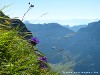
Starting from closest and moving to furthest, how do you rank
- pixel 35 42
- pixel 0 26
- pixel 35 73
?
pixel 35 73 < pixel 0 26 < pixel 35 42

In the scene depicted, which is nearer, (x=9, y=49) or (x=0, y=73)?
(x=0, y=73)

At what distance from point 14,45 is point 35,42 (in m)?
1.05

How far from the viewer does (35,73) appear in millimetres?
3977

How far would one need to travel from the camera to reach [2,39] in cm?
348

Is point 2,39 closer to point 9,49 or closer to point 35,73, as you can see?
point 9,49

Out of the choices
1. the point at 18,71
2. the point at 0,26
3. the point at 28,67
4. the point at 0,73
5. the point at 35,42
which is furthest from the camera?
the point at 35,42

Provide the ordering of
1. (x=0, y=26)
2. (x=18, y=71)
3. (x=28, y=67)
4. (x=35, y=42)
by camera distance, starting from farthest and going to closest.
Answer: (x=35, y=42) < (x=0, y=26) < (x=28, y=67) < (x=18, y=71)

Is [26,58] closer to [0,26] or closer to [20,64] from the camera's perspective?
[20,64]

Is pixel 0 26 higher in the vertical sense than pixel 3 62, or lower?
higher

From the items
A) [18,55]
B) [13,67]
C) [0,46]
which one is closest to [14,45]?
[18,55]

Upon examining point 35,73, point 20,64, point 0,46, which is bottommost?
point 35,73

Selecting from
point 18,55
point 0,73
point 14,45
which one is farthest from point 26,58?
point 0,73

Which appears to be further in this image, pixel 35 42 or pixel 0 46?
pixel 35 42

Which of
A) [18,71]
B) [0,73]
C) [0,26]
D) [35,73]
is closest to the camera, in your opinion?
[0,73]
